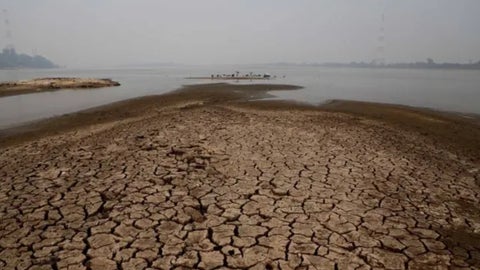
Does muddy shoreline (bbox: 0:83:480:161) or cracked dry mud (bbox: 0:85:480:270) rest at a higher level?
muddy shoreline (bbox: 0:83:480:161)

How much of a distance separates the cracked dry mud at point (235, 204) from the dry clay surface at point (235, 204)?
22 mm

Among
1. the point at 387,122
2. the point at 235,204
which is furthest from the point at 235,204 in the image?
the point at 387,122

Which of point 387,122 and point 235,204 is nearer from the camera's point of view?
point 235,204

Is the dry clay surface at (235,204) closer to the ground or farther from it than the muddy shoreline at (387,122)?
closer to the ground

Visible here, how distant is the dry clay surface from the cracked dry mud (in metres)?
0.02

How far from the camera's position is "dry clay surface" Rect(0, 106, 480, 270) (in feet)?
13.3

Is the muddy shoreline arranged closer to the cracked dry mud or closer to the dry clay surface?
the cracked dry mud

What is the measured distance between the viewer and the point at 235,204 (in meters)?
5.38

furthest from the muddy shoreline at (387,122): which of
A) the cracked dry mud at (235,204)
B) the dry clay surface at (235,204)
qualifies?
the dry clay surface at (235,204)

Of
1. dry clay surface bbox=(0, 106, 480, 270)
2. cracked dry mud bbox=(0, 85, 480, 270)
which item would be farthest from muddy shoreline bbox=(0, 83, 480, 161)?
dry clay surface bbox=(0, 106, 480, 270)

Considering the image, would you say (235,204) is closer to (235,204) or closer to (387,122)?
(235,204)

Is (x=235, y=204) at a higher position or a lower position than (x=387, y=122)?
lower

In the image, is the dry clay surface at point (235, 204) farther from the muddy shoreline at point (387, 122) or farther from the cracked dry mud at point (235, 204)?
the muddy shoreline at point (387, 122)

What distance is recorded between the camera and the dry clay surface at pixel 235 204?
4.05m
